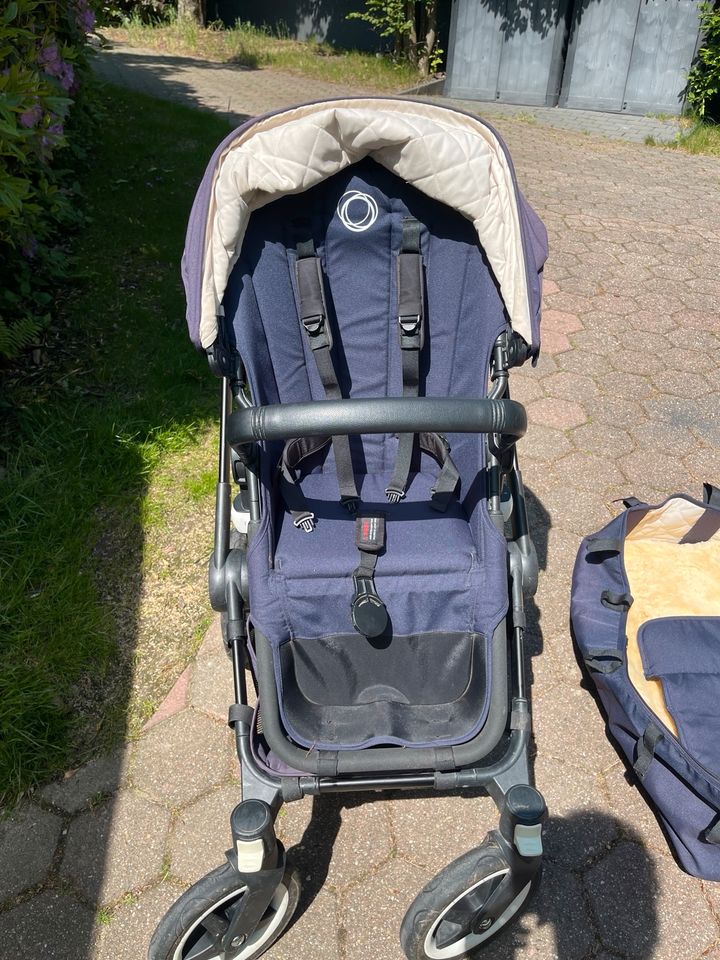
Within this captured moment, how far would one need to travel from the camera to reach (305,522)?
2047 mm

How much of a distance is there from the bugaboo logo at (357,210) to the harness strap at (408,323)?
113 millimetres

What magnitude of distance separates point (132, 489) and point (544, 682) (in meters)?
1.94

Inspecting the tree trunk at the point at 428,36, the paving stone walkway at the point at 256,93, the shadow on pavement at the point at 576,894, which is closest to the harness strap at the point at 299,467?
the shadow on pavement at the point at 576,894

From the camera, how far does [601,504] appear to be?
3055 mm

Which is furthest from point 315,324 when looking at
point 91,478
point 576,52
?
point 576,52

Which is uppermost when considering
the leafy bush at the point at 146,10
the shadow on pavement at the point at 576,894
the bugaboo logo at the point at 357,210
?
the leafy bush at the point at 146,10

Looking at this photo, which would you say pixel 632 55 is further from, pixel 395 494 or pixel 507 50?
pixel 395 494

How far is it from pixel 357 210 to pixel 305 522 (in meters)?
0.98

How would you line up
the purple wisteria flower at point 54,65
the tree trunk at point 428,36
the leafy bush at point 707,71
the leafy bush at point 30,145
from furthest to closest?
1. the tree trunk at point 428,36
2. the leafy bush at point 707,71
3. the purple wisteria flower at point 54,65
4. the leafy bush at point 30,145

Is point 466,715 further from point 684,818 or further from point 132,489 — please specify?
point 132,489

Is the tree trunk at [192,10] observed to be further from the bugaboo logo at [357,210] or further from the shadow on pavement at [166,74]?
the bugaboo logo at [357,210]

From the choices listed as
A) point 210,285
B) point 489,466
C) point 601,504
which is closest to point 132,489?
point 210,285

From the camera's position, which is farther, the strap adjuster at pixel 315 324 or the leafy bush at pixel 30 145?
the leafy bush at pixel 30 145

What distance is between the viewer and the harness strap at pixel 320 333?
84.8 inches
